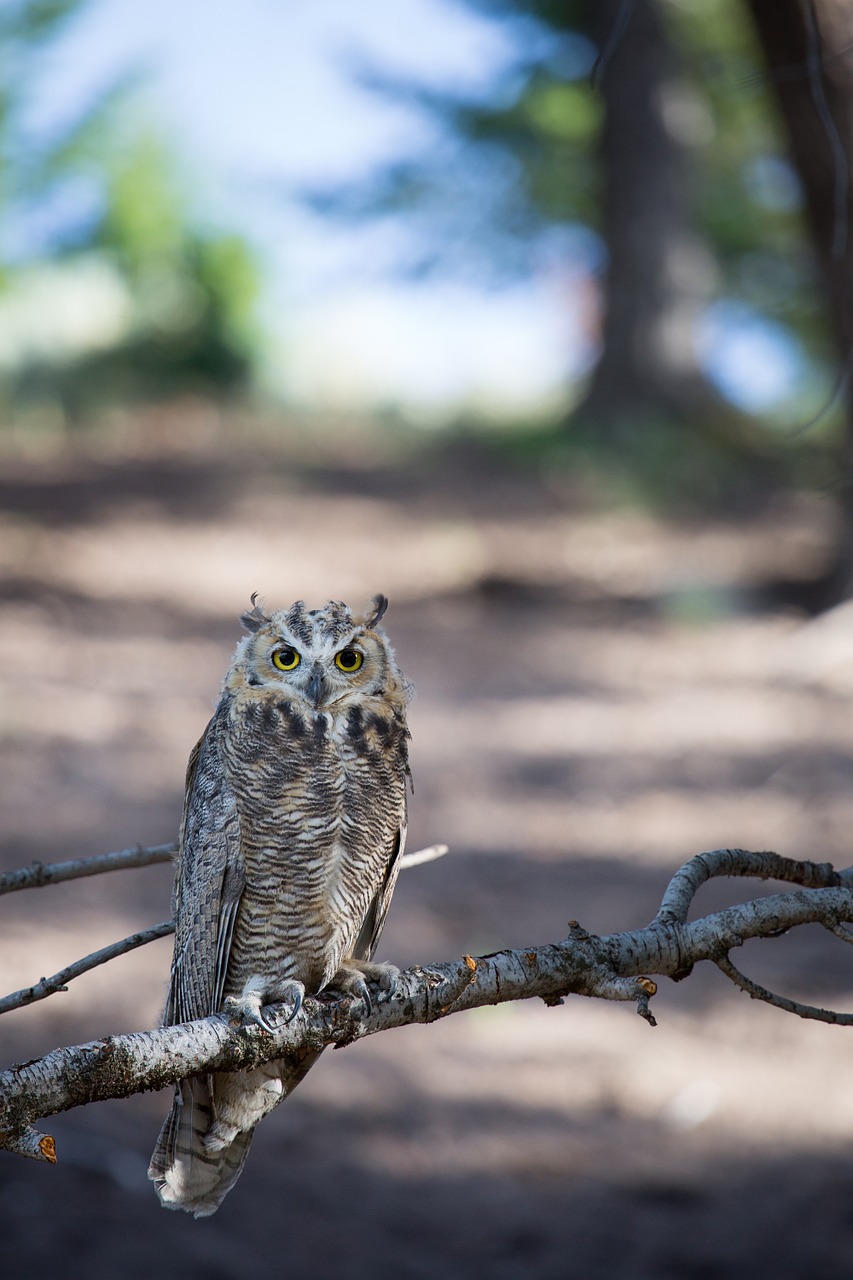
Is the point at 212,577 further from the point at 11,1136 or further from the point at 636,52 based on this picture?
the point at 11,1136

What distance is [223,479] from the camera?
34.7 ft

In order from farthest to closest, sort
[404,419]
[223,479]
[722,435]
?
[404,419], [722,435], [223,479]

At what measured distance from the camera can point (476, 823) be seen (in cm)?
689

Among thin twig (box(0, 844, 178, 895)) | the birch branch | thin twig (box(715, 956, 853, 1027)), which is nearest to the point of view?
the birch branch

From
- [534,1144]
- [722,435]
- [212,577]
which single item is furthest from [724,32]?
[534,1144]

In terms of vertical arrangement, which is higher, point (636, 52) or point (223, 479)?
point (636, 52)

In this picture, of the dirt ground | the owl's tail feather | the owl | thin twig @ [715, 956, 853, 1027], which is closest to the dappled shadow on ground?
the dirt ground

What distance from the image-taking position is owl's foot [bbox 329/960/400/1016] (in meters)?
2.28

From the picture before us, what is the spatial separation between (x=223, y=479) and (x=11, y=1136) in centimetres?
939

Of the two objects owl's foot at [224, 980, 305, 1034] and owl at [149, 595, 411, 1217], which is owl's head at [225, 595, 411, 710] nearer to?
owl at [149, 595, 411, 1217]

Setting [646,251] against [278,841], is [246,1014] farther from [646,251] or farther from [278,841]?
[646,251]

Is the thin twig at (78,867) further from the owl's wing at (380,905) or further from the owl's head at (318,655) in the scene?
the owl's head at (318,655)

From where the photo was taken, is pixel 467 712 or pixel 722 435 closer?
pixel 467 712

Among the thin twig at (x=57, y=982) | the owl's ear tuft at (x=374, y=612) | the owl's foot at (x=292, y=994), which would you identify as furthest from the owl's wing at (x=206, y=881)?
the owl's ear tuft at (x=374, y=612)
